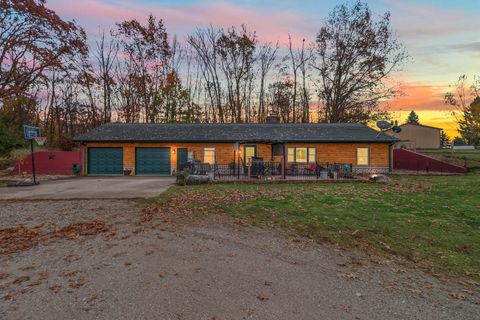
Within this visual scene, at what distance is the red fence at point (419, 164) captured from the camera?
23380 millimetres

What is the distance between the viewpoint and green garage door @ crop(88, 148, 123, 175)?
2269cm

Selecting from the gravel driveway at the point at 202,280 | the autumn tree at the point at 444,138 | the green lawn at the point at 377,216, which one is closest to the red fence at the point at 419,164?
the green lawn at the point at 377,216

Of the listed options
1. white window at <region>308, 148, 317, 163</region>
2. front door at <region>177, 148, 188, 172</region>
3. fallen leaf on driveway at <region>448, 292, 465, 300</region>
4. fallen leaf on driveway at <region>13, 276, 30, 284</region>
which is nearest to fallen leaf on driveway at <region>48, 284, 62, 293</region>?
fallen leaf on driveway at <region>13, 276, 30, 284</region>

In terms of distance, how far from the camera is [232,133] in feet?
80.1

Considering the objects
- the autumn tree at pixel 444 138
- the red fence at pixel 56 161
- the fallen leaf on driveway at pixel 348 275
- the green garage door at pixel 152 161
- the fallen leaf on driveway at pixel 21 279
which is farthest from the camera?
the autumn tree at pixel 444 138

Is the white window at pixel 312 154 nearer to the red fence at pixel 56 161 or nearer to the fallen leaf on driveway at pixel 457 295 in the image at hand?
the red fence at pixel 56 161

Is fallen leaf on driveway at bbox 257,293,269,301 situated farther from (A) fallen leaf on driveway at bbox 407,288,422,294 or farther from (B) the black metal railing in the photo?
(B) the black metal railing

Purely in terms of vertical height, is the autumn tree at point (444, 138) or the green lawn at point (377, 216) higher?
the autumn tree at point (444, 138)

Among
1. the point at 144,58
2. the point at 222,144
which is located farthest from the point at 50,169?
the point at 144,58

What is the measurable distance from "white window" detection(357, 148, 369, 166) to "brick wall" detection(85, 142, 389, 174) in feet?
1.03

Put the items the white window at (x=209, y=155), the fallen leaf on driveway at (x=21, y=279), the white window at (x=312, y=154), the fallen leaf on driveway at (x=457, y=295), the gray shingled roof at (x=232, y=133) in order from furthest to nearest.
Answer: the white window at (x=312, y=154) < the white window at (x=209, y=155) < the gray shingled roof at (x=232, y=133) < the fallen leaf on driveway at (x=21, y=279) < the fallen leaf on driveway at (x=457, y=295)

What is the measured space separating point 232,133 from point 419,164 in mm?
16675

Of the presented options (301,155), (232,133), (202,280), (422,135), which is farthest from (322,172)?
(422,135)

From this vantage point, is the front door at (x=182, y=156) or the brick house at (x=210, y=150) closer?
the brick house at (x=210, y=150)
